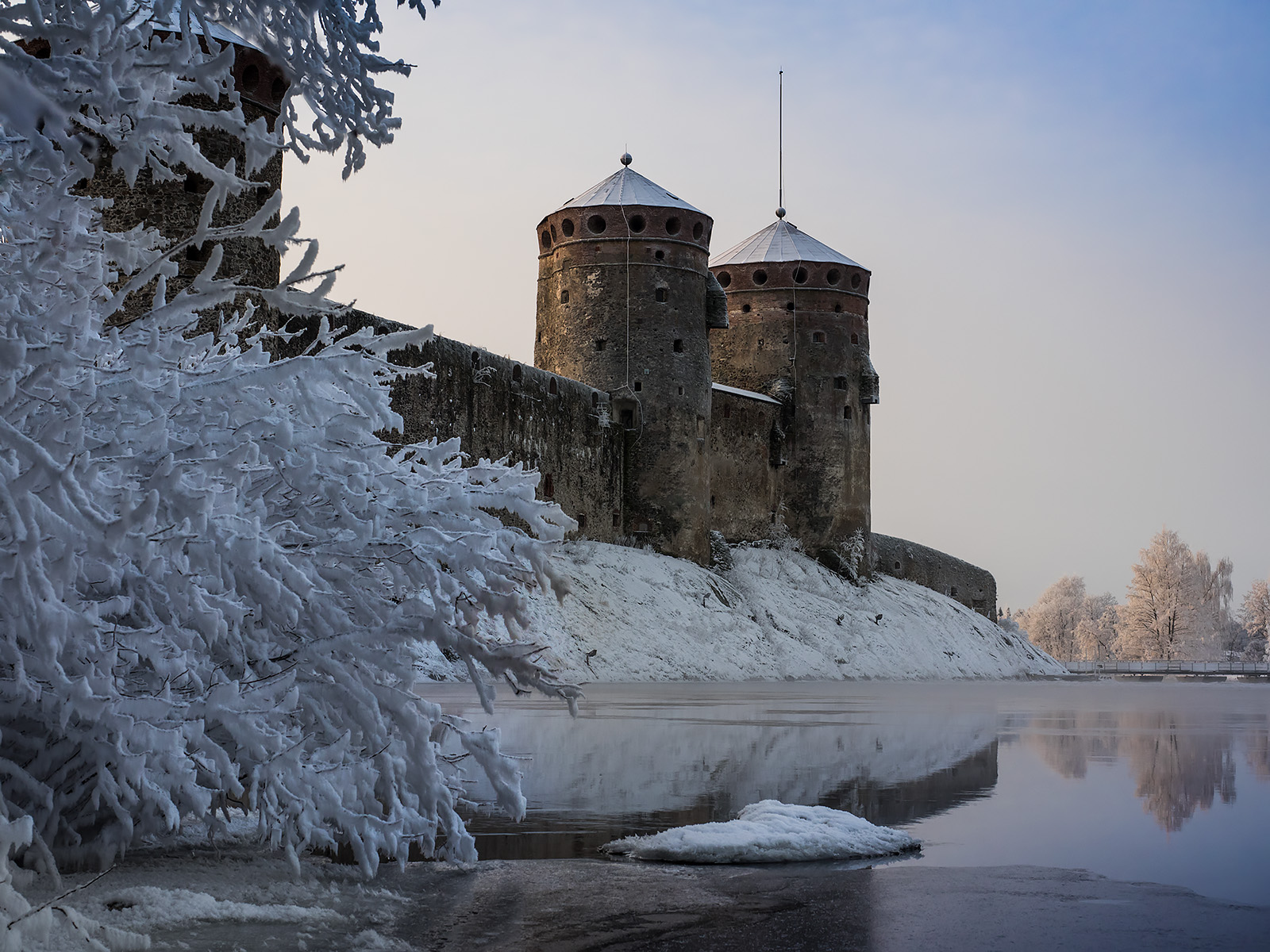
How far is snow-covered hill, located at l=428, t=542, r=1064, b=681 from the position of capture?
26.1 metres

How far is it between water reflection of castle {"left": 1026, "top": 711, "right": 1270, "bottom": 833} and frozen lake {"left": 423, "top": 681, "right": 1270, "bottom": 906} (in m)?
0.03

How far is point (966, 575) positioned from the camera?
149 ft

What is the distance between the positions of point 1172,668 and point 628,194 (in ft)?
106

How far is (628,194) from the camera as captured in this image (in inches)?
1278

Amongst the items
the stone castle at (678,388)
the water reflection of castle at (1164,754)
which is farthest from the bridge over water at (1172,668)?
the water reflection of castle at (1164,754)

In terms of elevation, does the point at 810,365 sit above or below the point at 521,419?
above

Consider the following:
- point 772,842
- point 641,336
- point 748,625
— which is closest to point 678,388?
point 641,336

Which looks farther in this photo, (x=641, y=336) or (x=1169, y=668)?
(x=1169, y=668)

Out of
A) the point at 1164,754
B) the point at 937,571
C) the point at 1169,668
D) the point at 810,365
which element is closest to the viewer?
the point at 1164,754

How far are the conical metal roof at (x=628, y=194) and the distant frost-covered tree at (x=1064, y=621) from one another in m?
56.6

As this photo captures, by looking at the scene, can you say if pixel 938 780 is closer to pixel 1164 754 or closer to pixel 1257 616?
pixel 1164 754

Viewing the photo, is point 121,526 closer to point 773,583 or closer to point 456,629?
point 456,629

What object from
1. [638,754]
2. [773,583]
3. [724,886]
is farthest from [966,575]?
[724,886]

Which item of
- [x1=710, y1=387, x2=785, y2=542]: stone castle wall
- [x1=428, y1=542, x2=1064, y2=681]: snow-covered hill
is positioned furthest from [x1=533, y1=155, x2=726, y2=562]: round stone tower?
[x1=710, y1=387, x2=785, y2=542]: stone castle wall
